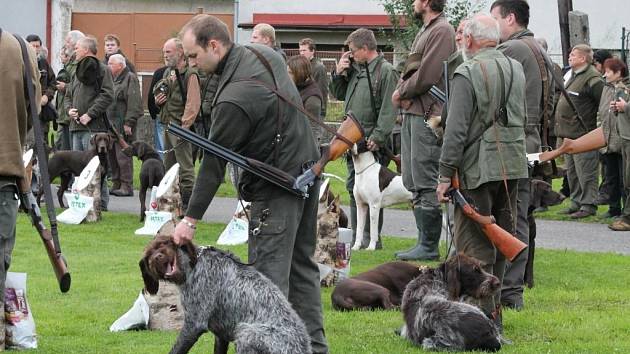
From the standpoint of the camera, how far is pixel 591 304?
9719mm

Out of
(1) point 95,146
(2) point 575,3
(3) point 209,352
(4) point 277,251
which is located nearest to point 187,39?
(4) point 277,251

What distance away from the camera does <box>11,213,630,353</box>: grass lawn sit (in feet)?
26.5

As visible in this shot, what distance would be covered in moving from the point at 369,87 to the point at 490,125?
4.49 meters

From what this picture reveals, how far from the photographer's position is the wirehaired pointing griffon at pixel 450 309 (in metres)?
7.81

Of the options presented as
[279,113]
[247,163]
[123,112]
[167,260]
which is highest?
[123,112]

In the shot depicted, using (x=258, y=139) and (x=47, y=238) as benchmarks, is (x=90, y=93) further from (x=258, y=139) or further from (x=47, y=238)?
(x=258, y=139)

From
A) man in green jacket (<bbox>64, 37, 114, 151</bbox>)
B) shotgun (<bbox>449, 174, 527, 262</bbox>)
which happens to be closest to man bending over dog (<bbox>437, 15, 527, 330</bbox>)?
shotgun (<bbox>449, 174, 527, 262</bbox>)

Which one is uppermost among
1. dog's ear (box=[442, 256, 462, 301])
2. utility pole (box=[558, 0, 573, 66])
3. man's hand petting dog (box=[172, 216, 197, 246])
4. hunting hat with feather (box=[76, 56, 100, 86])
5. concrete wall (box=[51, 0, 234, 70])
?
concrete wall (box=[51, 0, 234, 70])

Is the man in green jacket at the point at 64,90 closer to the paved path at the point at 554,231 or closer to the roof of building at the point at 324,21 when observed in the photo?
the paved path at the point at 554,231

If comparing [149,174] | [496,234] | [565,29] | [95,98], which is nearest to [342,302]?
[496,234]

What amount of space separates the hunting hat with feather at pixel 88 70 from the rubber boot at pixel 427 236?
6133mm

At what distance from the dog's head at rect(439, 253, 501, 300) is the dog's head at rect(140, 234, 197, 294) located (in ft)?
7.50

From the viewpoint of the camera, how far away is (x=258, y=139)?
674 cm

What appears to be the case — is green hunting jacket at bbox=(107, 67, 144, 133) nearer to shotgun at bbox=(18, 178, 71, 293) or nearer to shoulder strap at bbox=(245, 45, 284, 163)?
shotgun at bbox=(18, 178, 71, 293)
